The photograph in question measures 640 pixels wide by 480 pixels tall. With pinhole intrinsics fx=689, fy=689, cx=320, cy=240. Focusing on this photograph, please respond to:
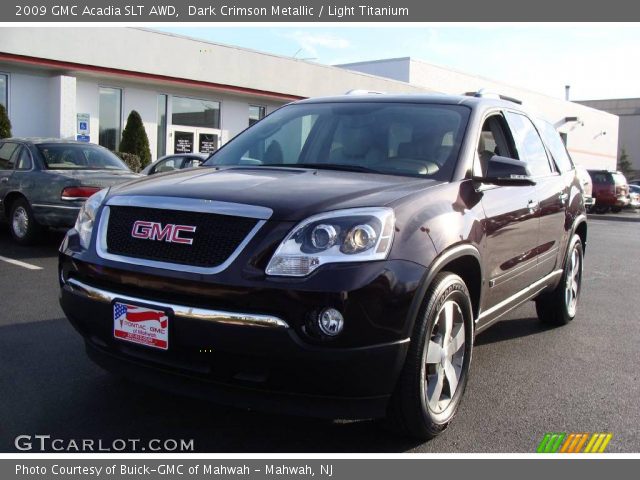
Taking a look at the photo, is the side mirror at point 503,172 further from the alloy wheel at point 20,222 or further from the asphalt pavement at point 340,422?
the alloy wheel at point 20,222

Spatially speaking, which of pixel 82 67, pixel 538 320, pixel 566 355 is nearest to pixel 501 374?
pixel 566 355

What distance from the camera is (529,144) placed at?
17.0ft

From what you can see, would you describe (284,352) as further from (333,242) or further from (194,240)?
(194,240)

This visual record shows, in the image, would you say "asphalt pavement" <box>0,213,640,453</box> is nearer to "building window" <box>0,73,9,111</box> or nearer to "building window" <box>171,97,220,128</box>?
"building window" <box>0,73,9,111</box>

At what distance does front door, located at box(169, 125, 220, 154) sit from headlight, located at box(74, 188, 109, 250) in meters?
19.2

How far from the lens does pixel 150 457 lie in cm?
310

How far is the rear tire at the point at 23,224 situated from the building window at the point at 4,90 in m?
10.2

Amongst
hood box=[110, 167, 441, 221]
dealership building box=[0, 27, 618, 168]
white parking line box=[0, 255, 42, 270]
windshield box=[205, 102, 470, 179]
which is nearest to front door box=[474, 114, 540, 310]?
windshield box=[205, 102, 470, 179]

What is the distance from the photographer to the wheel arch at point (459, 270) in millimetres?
3074

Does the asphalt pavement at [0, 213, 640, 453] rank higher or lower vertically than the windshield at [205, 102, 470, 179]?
lower

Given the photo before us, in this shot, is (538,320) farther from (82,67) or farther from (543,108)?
(543,108)

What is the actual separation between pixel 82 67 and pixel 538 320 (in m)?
16.2

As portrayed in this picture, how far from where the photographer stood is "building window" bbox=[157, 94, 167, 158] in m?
22.4

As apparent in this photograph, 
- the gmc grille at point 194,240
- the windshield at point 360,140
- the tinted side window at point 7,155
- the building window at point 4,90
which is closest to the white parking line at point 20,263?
the tinted side window at point 7,155
